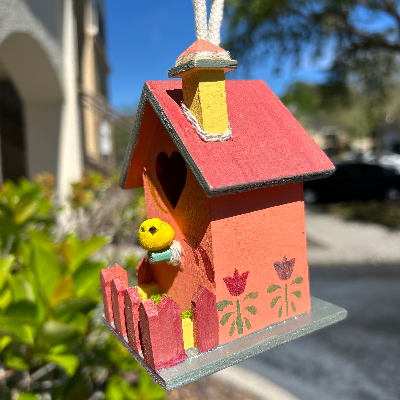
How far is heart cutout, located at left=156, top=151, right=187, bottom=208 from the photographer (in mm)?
1414

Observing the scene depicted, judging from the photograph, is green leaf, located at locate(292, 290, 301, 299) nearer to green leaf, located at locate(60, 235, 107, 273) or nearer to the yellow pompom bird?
the yellow pompom bird

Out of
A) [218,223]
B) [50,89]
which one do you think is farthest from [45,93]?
[218,223]

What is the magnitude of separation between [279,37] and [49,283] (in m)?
8.69

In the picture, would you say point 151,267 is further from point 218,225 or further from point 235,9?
point 235,9

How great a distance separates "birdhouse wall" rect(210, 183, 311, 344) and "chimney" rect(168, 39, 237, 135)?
0.84ft

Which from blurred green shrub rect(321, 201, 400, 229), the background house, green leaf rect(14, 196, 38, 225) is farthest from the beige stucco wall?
blurred green shrub rect(321, 201, 400, 229)

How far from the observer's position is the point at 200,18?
3.72 ft

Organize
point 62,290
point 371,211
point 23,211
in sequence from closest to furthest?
point 62,290, point 23,211, point 371,211

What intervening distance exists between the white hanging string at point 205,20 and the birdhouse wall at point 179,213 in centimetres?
37

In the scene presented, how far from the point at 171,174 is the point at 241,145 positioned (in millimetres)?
357

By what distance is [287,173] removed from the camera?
121 centimetres

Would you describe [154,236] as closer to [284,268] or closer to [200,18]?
[284,268]

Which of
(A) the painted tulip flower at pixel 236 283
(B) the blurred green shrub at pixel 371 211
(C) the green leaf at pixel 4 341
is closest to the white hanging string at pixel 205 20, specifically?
(A) the painted tulip flower at pixel 236 283

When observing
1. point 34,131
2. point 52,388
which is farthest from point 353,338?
point 34,131
